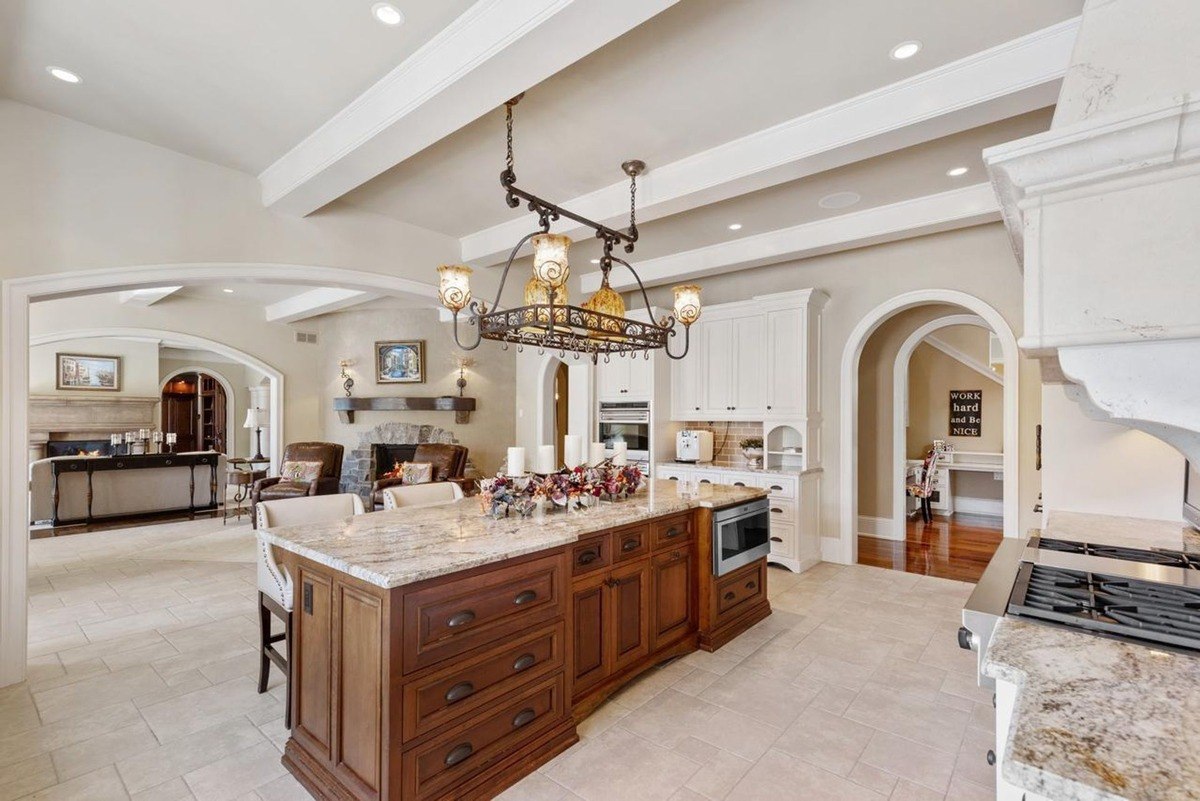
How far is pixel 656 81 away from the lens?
267 centimetres

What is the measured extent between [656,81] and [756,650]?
318 cm

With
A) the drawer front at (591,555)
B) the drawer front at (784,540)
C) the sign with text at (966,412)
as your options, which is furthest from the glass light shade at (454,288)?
the sign with text at (966,412)

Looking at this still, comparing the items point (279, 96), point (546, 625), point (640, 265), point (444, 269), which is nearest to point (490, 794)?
point (546, 625)

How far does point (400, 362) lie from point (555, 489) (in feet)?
20.2

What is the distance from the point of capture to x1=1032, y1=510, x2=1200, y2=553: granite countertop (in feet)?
6.87

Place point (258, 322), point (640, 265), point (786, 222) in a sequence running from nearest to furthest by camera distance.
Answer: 1. point (786, 222)
2. point (640, 265)
3. point (258, 322)

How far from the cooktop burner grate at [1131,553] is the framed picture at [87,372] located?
11557mm

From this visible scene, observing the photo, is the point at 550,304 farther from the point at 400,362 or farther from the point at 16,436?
the point at 400,362

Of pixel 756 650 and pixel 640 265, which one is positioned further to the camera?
pixel 640 265

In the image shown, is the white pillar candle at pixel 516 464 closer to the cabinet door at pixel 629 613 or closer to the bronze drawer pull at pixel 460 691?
the cabinet door at pixel 629 613

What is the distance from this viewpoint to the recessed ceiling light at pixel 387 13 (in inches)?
85.0

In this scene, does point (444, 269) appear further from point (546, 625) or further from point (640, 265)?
point (640, 265)

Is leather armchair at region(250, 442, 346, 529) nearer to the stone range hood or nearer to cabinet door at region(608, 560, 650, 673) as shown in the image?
cabinet door at region(608, 560, 650, 673)

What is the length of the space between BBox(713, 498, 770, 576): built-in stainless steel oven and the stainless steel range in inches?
60.6
